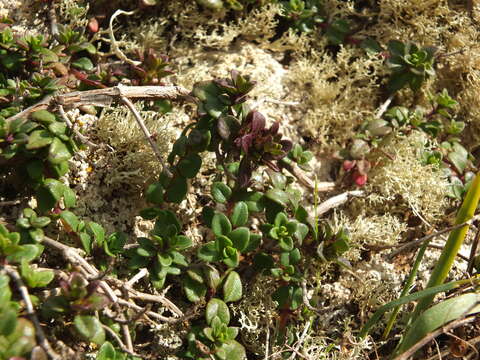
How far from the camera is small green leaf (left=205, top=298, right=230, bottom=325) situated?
169cm

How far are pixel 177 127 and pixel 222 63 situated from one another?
1.42ft

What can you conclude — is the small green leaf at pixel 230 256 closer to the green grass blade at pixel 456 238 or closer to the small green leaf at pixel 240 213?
the small green leaf at pixel 240 213

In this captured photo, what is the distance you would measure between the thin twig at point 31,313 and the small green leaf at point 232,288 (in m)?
0.56

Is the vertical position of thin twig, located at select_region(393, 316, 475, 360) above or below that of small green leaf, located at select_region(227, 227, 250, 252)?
below

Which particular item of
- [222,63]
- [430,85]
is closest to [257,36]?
[222,63]

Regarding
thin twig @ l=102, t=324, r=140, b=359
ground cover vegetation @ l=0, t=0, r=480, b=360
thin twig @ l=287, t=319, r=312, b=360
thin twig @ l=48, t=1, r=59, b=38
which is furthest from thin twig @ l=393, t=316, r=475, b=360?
thin twig @ l=48, t=1, r=59, b=38

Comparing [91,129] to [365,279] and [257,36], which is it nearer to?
[257,36]

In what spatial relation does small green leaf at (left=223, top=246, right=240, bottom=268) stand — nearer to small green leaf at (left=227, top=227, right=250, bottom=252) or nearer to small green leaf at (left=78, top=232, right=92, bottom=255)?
small green leaf at (left=227, top=227, right=250, bottom=252)

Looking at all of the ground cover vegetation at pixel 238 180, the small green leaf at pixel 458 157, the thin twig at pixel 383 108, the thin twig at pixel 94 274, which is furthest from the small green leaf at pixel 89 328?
the small green leaf at pixel 458 157

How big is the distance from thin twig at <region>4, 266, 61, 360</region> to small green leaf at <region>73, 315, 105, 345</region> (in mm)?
89

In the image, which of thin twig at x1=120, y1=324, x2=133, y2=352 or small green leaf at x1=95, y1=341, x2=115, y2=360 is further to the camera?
thin twig at x1=120, y1=324, x2=133, y2=352

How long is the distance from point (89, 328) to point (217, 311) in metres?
0.42

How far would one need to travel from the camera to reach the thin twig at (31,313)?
143 centimetres

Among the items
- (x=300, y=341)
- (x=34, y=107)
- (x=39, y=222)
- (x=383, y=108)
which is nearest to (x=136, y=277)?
(x=39, y=222)
